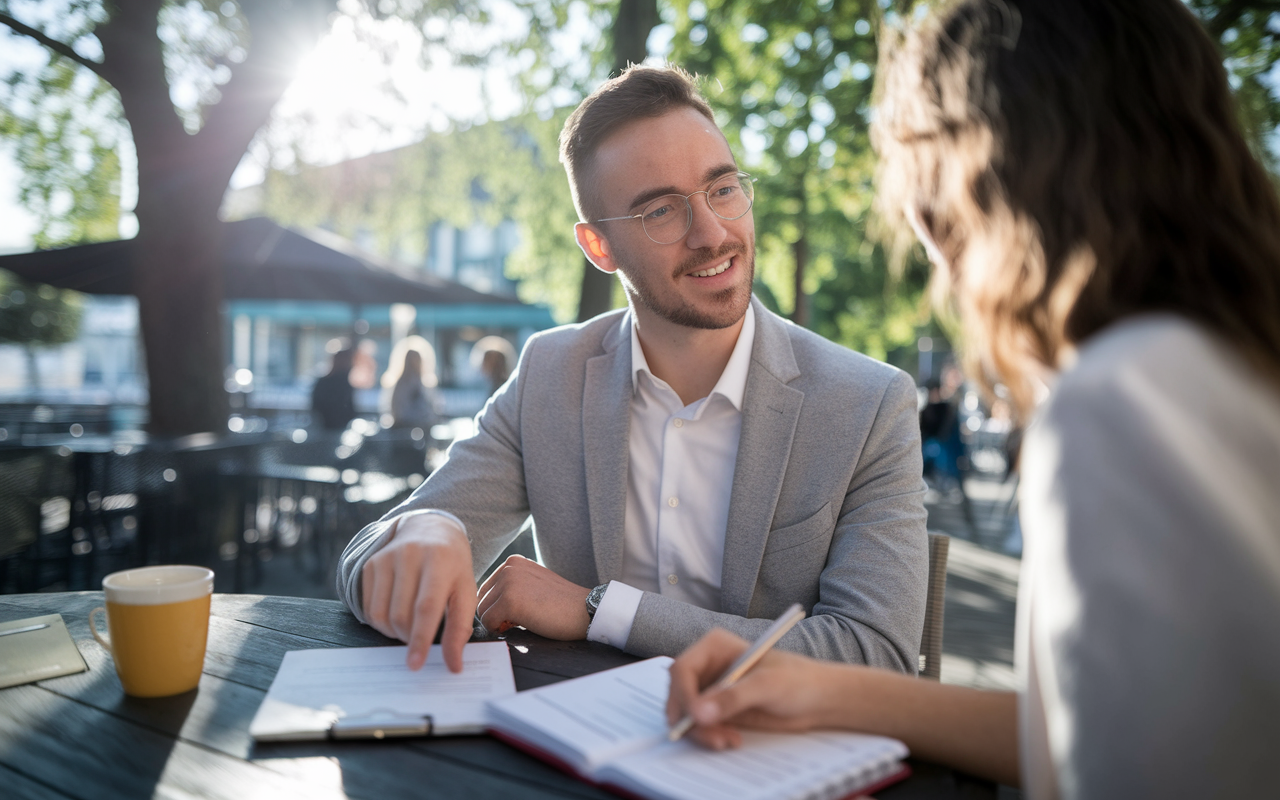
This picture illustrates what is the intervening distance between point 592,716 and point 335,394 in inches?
294

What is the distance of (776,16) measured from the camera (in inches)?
257

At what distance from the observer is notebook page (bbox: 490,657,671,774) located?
1022 mm

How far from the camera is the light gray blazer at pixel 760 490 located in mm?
1578

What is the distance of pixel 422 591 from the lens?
4.57ft

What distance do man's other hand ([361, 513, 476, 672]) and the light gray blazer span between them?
0.15 m

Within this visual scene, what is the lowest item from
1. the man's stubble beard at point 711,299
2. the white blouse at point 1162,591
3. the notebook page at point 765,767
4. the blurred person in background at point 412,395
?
the blurred person in background at point 412,395

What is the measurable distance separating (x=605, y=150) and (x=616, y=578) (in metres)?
1.13

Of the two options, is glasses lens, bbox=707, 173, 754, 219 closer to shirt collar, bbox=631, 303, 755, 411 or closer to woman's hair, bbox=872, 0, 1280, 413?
shirt collar, bbox=631, 303, 755, 411

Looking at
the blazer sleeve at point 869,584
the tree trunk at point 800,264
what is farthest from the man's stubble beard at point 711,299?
the tree trunk at point 800,264

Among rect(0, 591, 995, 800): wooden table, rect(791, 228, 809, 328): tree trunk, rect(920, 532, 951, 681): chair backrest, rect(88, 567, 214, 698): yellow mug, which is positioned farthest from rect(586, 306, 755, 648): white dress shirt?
rect(791, 228, 809, 328): tree trunk

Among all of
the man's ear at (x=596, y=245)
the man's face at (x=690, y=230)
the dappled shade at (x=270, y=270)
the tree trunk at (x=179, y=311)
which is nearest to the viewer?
the man's face at (x=690, y=230)

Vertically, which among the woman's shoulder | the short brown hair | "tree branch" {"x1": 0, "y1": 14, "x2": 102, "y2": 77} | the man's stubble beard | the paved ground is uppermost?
"tree branch" {"x1": 0, "y1": 14, "x2": 102, "y2": 77}

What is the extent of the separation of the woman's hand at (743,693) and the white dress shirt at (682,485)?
0.87 m

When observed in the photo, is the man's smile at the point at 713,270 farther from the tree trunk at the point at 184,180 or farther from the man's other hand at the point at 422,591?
the tree trunk at the point at 184,180
